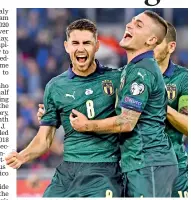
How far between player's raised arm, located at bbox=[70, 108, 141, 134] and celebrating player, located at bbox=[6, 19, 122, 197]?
0.12 metres

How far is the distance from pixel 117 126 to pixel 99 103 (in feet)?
0.71

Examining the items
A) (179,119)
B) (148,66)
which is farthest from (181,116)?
(148,66)

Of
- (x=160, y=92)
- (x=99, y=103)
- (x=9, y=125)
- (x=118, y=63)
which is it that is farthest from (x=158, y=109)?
(x=118, y=63)

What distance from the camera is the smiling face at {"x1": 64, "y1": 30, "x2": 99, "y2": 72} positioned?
133 inches

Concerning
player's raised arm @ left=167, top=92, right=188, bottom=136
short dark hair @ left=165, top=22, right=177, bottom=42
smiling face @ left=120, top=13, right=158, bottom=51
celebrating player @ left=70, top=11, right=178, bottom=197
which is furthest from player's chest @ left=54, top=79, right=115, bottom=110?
short dark hair @ left=165, top=22, right=177, bottom=42

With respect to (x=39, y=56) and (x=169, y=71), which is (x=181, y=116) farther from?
(x=39, y=56)

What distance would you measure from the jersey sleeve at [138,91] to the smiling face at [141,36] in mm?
185

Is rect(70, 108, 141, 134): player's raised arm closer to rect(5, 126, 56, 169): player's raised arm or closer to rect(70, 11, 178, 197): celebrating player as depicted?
rect(70, 11, 178, 197): celebrating player

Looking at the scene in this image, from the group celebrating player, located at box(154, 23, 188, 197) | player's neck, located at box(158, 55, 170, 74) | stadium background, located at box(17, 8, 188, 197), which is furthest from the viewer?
stadium background, located at box(17, 8, 188, 197)

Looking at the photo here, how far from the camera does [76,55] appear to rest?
11.1 feet

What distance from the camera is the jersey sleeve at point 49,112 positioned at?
3.45 metres

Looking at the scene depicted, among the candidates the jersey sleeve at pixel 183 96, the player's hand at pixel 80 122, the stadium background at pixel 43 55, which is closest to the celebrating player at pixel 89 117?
the player's hand at pixel 80 122

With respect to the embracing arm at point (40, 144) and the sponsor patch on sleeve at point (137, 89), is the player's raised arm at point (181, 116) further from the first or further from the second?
the embracing arm at point (40, 144)

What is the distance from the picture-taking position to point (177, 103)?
3609 millimetres
